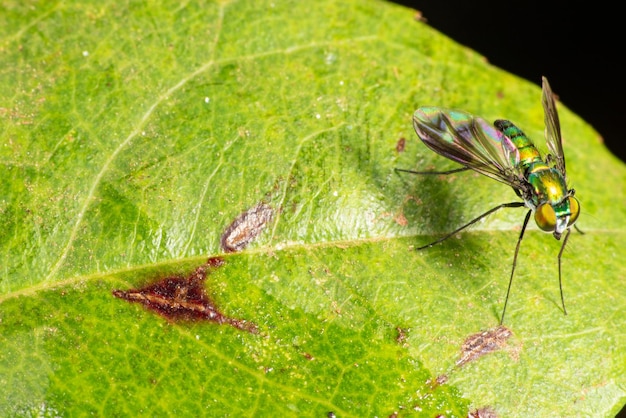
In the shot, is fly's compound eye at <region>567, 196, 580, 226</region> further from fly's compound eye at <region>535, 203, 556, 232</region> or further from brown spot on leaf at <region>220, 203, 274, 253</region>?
brown spot on leaf at <region>220, 203, 274, 253</region>

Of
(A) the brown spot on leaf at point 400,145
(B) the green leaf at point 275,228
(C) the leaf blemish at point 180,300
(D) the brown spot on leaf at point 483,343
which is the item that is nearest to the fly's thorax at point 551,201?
(B) the green leaf at point 275,228

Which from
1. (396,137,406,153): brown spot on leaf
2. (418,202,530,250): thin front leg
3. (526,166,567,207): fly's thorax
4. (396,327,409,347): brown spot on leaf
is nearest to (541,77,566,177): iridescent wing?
(526,166,567,207): fly's thorax

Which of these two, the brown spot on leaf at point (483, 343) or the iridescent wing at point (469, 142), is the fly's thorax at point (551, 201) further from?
the brown spot on leaf at point (483, 343)

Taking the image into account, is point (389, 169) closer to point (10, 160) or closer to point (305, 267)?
point (305, 267)

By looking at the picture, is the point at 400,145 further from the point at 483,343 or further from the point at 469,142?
the point at 483,343

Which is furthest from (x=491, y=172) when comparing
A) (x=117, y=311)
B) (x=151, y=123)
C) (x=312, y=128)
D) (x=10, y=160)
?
(x=10, y=160)

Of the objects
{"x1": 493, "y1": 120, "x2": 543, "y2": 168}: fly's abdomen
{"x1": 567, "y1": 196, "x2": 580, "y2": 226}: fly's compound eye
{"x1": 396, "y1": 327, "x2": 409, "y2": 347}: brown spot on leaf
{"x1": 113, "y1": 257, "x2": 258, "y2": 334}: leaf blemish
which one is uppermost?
{"x1": 113, "y1": 257, "x2": 258, "y2": 334}: leaf blemish
